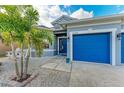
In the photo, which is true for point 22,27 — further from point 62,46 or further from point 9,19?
point 62,46

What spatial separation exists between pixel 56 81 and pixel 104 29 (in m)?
4.78

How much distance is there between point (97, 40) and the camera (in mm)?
7250

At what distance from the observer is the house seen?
661 centimetres

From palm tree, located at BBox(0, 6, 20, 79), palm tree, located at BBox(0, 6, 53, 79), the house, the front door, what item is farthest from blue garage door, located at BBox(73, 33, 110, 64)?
palm tree, located at BBox(0, 6, 20, 79)

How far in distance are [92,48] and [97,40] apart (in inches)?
25.8

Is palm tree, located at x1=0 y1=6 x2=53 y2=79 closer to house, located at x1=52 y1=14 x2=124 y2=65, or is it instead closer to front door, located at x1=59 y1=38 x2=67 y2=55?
house, located at x1=52 y1=14 x2=124 y2=65

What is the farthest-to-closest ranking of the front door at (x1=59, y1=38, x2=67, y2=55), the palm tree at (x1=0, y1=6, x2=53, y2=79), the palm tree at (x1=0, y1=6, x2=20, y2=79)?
the front door at (x1=59, y1=38, x2=67, y2=55) < the palm tree at (x1=0, y1=6, x2=53, y2=79) < the palm tree at (x1=0, y1=6, x2=20, y2=79)

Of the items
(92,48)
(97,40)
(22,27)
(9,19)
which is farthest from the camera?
(92,48)

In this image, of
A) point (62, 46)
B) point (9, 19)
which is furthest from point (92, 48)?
point (9, 19)

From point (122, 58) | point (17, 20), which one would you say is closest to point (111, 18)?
point (122, 58)

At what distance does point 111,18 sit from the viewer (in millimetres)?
6555

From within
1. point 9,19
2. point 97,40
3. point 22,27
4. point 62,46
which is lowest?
point 62,46
